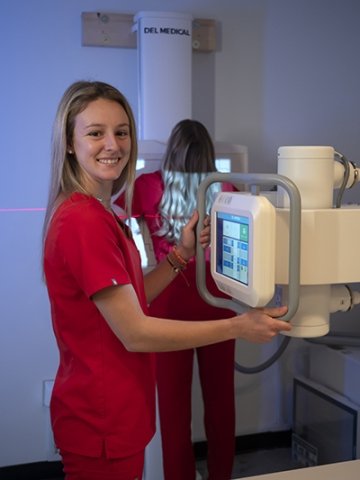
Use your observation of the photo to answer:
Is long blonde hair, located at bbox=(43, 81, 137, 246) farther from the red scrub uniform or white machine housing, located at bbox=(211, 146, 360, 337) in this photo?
the red scrub uniform

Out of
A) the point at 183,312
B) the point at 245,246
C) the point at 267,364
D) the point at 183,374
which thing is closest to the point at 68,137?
the point at 245,246

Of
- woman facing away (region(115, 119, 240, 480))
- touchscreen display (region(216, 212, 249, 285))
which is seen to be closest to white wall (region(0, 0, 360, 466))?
woman facing away (region(115, 119, 240, 480))

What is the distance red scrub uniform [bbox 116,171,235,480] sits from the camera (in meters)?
2.56

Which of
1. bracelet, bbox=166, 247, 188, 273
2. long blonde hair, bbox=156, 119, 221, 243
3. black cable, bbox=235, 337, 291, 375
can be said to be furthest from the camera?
black cable, bbox=235, 337, 291, 375

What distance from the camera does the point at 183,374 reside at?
2.62 metres

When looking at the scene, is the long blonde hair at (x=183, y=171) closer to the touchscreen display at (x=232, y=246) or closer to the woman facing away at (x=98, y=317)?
the woman facing away at (x=98, y=317)

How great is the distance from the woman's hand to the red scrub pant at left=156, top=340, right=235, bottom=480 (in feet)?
2.84

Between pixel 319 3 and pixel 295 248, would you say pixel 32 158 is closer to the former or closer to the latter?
pixel 319 3

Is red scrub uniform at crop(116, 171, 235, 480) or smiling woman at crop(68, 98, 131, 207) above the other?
smiling woman at crop(68, 98, 131, 207)

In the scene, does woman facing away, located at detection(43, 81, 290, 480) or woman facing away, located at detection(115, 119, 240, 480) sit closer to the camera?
woman facing away, located at detection(43, 81, 290, 480)

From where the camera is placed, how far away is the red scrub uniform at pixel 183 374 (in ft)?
8.40

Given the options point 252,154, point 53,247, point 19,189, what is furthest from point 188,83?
point 53,247

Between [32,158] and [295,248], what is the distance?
1.89 metres

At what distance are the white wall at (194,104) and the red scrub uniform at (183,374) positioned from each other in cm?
52
